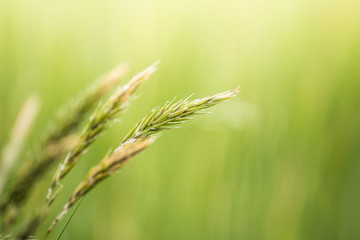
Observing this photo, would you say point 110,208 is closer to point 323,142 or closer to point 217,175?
point 217,175

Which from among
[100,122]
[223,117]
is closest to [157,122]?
[100,122]

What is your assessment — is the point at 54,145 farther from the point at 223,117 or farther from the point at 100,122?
the point at 223,117

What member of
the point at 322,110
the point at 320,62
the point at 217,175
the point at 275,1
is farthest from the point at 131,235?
the point at 275,1

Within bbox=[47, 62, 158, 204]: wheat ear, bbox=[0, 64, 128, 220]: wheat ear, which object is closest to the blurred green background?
bbox=[0, 64, 128, 220]: wheat ear

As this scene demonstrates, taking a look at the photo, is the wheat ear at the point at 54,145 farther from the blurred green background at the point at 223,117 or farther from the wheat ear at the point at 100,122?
the blurred green background at the point at 223,117


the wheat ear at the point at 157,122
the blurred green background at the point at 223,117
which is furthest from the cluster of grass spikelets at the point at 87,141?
the blurred green background at the point at 223,117

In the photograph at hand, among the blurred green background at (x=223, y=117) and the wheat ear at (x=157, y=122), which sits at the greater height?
the blurred green background at (x=223, y=117)
